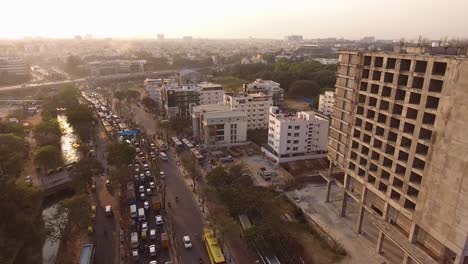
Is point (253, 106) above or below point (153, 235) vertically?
above

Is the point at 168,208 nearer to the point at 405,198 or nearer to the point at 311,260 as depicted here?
the point at 311,260

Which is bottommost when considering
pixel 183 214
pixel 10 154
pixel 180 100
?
pixel 183 214

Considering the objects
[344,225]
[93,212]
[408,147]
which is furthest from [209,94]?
[408,147]

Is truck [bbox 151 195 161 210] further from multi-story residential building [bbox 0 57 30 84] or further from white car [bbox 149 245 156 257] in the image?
multi-story residential building [bbox 0 57 30 84]

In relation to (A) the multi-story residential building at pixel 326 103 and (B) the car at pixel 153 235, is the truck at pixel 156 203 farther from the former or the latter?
(A) the multi-story residential building at pixel 326 103

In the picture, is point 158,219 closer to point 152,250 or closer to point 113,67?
point 152,250

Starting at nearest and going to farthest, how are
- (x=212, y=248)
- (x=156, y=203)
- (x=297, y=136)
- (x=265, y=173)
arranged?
1. (x=212, y=248)
2. (x=156, y=203)
3. (x=265, y=173)
4. (x=297, y=136)

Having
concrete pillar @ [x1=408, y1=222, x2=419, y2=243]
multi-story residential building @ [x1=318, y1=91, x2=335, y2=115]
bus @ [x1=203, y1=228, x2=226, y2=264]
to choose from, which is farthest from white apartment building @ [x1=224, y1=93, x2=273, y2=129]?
concrete pillar @ [x1=408, y1=222, x2=419, y2=243]
